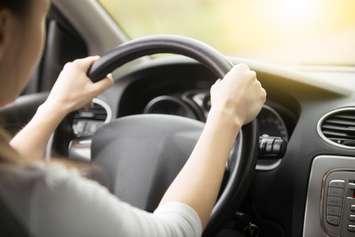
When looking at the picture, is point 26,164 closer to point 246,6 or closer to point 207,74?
point 207,74

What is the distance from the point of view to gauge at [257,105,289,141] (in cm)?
140

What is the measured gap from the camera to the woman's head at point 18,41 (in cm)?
71

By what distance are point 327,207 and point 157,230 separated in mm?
538

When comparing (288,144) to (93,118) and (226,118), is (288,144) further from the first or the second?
(93,118)

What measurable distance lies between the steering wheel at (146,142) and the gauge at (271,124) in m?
0.22

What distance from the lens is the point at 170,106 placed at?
5.10 ft

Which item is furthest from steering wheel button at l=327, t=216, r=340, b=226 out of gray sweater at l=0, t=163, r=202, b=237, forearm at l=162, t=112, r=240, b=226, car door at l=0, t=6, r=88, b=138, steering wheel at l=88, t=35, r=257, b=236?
car door at l=0, t=6, r=88, b=138

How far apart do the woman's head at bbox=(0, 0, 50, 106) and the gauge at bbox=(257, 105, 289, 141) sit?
2.38 feet

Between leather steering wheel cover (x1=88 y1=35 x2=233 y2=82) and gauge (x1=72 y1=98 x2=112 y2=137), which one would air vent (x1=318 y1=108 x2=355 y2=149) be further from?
gauge (x1=72 y1=98 x2=112 y2=137)

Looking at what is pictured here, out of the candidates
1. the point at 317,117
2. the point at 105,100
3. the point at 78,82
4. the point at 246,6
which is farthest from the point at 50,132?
the point at 246,6

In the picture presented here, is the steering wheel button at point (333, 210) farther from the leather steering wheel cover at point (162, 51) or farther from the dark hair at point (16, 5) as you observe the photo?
the dark hair at point (16, 5)

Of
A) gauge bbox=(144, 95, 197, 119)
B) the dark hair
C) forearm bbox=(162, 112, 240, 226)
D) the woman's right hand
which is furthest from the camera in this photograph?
gauge bbox=(144, 95, 197, 119)

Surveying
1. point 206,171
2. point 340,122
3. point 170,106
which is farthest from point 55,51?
point 206,171

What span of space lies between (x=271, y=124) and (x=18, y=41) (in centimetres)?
79
